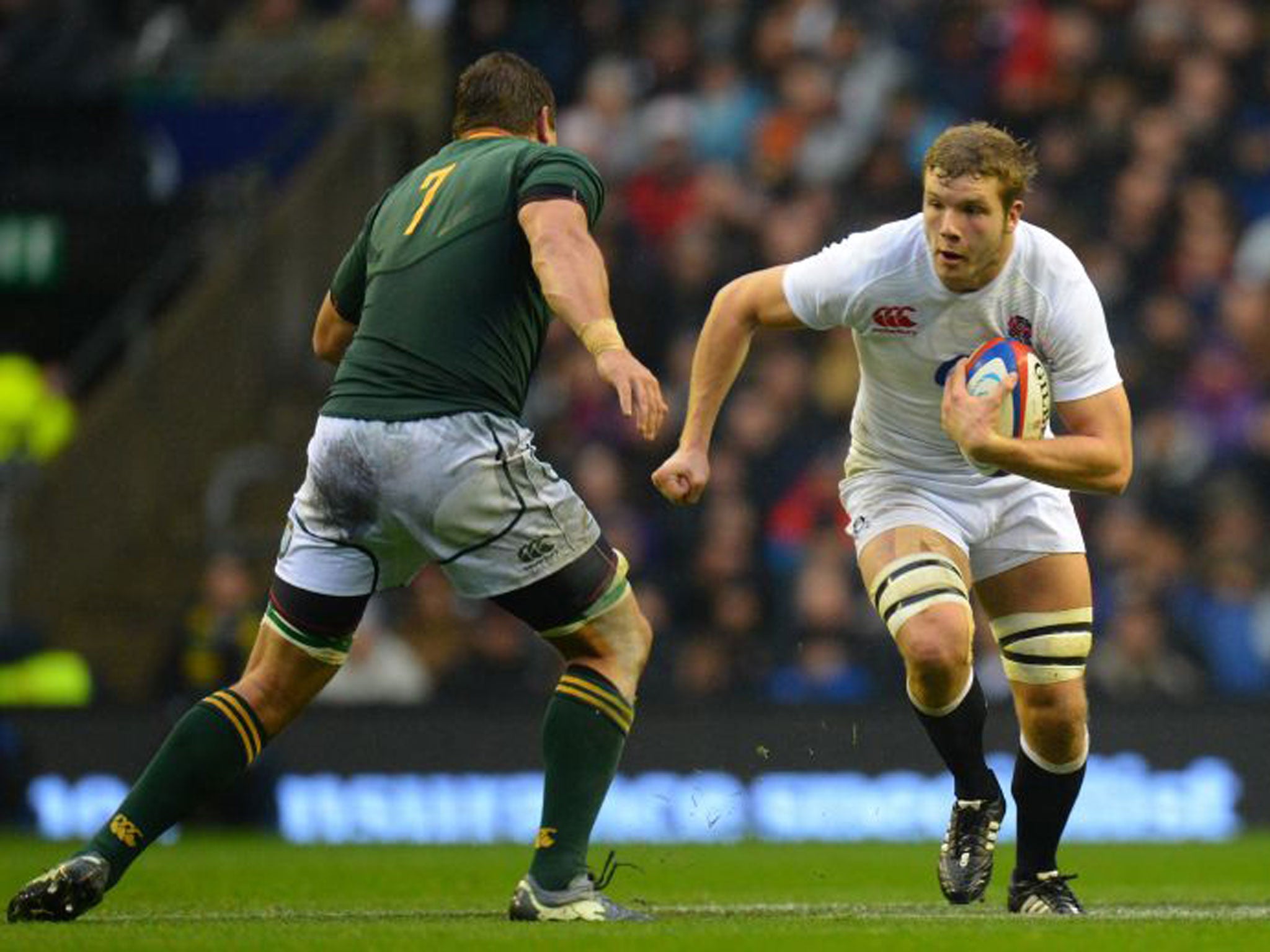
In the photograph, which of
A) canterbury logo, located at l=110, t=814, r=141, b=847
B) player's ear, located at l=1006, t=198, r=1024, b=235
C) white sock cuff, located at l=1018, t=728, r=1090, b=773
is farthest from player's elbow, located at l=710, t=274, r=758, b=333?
canterbury logo, located at l=110, t=814, r=141, b=847

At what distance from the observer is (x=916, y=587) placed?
26.4 ft

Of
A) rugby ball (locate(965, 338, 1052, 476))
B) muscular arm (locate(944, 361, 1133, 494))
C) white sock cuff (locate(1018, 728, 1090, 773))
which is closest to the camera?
muscular arm (locate(944, 361, 1133, 494))

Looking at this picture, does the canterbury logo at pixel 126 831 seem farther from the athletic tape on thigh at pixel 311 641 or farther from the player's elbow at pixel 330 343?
the player's elbow at pixel 330 343

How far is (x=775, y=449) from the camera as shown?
1536 centimetres

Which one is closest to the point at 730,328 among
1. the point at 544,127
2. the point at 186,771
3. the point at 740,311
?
the point at 740,311

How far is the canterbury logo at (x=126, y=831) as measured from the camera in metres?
7.41

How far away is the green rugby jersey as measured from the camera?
7473 millimetres

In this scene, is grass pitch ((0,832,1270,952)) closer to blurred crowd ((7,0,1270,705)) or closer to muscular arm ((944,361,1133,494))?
muscular arm ((944,361,1133,494))

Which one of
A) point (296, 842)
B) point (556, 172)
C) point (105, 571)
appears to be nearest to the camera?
point (556, 172)

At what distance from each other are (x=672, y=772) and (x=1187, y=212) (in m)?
4.69

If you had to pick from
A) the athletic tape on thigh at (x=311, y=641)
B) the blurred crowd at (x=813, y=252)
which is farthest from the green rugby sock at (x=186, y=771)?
the blurred crowd at (x=813, y=252)

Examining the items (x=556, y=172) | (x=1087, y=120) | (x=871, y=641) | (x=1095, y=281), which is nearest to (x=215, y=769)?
(x=556, y=172)

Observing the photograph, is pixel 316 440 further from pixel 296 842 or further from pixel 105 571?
pixel 105 571

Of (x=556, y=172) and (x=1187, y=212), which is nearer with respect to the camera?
(x=556, y=172)
